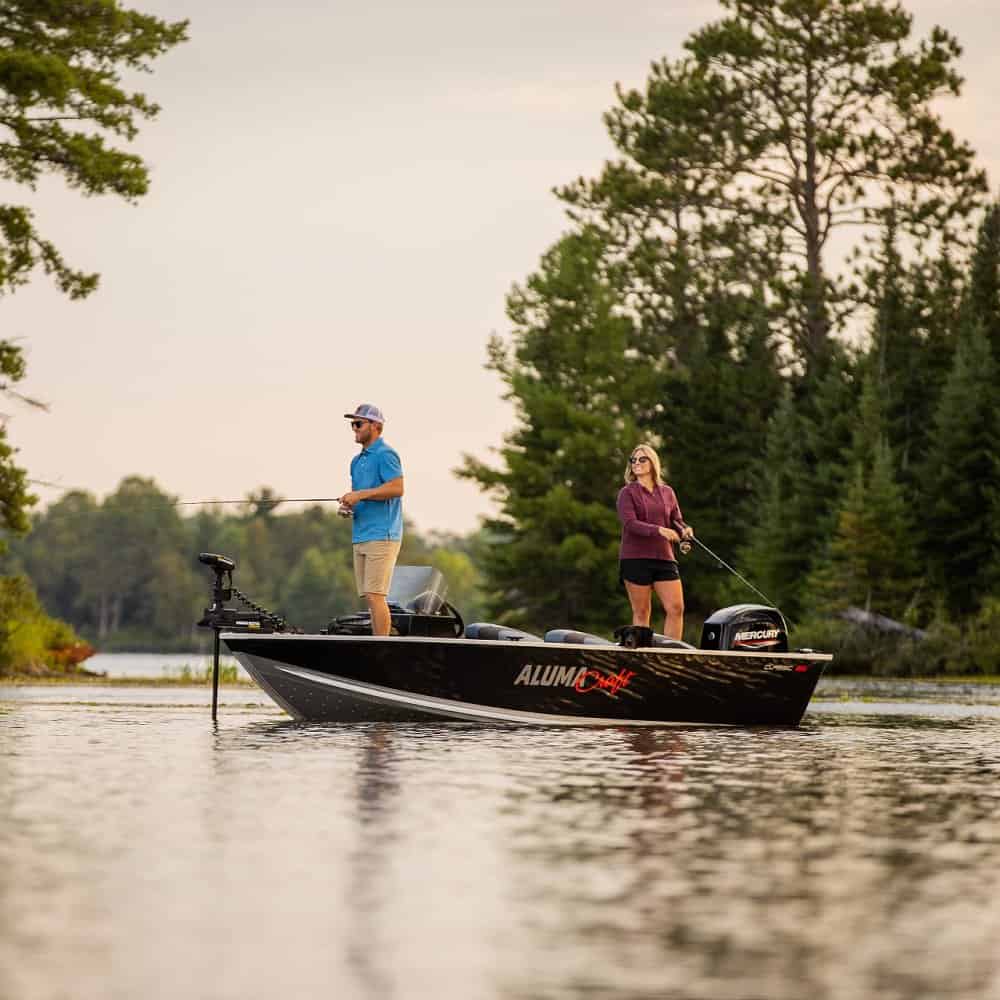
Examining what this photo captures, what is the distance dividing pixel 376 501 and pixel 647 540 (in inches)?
90.2

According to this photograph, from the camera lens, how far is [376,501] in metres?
16.7

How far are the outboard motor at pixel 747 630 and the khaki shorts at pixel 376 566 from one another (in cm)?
258

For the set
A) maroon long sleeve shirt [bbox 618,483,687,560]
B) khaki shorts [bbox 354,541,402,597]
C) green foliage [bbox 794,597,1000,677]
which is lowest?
green foliage [bbox 794,597,1000,677]

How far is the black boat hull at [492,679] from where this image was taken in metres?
16.0

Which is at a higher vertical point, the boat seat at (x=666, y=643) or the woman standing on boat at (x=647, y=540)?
the woman standing on boat at (x=647, y=540)

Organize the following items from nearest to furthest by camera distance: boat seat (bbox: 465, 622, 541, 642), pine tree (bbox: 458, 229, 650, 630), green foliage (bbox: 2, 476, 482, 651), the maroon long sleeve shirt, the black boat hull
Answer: the black boat hull < boat seat (bbox: 465, 622, 541, 642) < the maroon long sleeve shirt < pine tree (bbox: 458, 229, 650, 630) < green foliage (bbox: 2, 476, 482, 651)

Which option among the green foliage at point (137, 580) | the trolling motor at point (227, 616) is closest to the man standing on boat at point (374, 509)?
the trolling motor at point (227, 616)

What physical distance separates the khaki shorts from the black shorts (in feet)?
6.66

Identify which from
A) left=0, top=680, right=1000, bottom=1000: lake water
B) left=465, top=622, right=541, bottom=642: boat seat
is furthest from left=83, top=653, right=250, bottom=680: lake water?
left=0, top=680, right=1000, bottom=1000: lake water

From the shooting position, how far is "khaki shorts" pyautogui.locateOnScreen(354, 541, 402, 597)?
16312mm

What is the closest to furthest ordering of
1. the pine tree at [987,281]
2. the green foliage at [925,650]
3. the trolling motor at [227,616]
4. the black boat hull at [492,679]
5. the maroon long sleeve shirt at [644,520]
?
the black boat hull at [492,679], the trolling motor at [227,616], the maroon long sleeve shirt at [644,520], the green foliage at [925,650], the pine tree at [987,281]

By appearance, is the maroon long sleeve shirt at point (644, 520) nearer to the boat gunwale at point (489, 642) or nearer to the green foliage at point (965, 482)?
Result: the boat gunwale at point (489, 642)

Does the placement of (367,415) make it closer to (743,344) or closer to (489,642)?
(489,642)

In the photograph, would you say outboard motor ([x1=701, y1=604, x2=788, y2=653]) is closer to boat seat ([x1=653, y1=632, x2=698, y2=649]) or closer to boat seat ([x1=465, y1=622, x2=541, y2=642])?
boat seat ([x1=653, y1=632, x2=698, y2=649])
